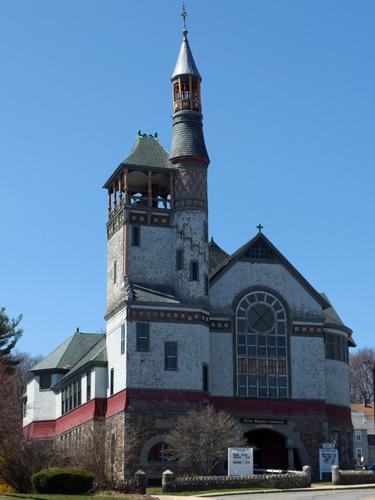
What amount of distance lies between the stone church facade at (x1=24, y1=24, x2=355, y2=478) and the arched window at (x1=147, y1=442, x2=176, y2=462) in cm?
7

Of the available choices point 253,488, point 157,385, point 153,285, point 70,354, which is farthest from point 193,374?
point 70,354

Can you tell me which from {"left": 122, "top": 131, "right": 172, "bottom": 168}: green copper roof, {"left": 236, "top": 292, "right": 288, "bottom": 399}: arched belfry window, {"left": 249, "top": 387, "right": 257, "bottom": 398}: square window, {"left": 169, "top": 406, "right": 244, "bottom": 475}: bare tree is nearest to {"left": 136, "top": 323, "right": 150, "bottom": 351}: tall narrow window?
{"left": 169, "top": 406, "right": 244, "bottom": 475}: bare tree

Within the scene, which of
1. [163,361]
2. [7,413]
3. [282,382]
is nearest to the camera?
[7,413]

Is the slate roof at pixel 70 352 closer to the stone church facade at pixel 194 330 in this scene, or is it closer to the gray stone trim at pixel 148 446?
the stone church facade at pixel 194 330

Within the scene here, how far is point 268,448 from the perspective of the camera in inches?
2672

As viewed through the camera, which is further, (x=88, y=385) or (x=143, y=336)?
(x=88, y=385)

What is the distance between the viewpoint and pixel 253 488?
52531 mm

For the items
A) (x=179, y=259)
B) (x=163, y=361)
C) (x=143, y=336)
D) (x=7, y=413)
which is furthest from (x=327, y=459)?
(x=7, y=413)

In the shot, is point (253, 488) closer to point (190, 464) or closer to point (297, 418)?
point (190, 464)

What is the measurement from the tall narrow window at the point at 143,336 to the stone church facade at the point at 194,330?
64mm

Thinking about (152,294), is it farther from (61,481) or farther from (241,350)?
(61,481)

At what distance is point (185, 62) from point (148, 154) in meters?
7.34

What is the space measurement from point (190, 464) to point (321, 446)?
410 inches

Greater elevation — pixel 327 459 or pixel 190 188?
pixel 190 188
